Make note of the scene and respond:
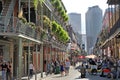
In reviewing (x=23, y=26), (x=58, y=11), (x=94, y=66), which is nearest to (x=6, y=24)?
(x=23, y=26)

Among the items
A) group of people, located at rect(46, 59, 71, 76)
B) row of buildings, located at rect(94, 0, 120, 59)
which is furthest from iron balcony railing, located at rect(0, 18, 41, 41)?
group of people, located at rect(46, 59, 71, 76)

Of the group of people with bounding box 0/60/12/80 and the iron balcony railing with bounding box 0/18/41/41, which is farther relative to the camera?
the iron balcony railing with bounding box 0/18/41/41

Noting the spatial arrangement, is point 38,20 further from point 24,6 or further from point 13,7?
point 13,7

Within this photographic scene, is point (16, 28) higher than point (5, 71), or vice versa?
point (16, 28)

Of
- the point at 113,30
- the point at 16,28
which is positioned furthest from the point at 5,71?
the point at 113,30

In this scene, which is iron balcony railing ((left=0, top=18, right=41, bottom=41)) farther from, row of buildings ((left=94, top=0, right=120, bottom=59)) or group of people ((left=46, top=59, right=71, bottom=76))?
group of people ((left=46, top=59, right=71, bottom=76))

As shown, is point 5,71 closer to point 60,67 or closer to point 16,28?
point 16,28

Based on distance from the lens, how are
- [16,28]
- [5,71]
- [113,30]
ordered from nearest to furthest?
[5,71] < [16,28] < [113,30]

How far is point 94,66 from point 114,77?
8.62 meters

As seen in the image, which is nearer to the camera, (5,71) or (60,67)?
(5,71)

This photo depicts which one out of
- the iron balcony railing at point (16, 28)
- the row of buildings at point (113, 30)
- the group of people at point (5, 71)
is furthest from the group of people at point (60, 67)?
the group of people at point (5, 71)

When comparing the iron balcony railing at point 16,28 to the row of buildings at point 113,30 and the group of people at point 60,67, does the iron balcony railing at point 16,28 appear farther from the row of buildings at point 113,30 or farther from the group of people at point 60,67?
the group of people at point 60,67

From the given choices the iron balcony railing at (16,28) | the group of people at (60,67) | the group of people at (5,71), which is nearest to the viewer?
the group of people at (5,71)

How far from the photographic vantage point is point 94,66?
39.5 metres
